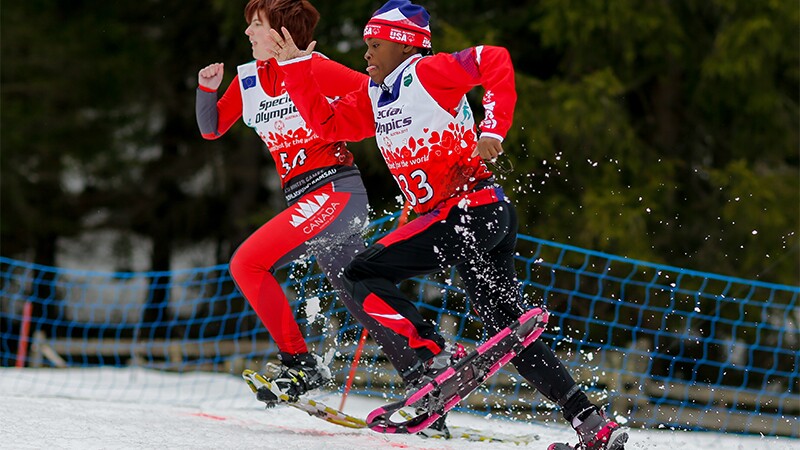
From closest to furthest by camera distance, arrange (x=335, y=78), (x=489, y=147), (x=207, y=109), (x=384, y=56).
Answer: (x=489, y=147), (x=384, y=56), (x=335, y=78), (x=207, y=109)

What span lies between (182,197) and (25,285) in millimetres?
2603

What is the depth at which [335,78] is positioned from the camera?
15.5 ft

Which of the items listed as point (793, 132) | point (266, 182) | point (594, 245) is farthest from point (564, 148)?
point (266, 182)

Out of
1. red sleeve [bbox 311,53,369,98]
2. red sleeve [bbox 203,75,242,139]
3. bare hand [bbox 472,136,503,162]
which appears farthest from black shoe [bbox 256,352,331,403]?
bare hand [bbox 472,136,503,162]

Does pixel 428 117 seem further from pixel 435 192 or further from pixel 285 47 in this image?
pixel 285 47

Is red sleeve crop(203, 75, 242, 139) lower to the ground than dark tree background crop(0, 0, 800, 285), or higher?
higher

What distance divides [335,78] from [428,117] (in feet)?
2.88

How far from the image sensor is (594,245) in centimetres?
1036

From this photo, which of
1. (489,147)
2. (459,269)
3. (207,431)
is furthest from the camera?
(207,431)

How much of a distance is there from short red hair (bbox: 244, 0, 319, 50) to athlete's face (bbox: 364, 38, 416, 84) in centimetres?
66

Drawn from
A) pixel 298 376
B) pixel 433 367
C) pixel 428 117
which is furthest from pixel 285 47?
pixel 298 376

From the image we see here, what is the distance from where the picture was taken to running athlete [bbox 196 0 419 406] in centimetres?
470

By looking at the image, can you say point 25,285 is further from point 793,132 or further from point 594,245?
point 793,132

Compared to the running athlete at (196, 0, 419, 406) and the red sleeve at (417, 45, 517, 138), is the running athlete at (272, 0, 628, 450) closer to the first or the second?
the red sleeve at (417, 45, 517, 138)
